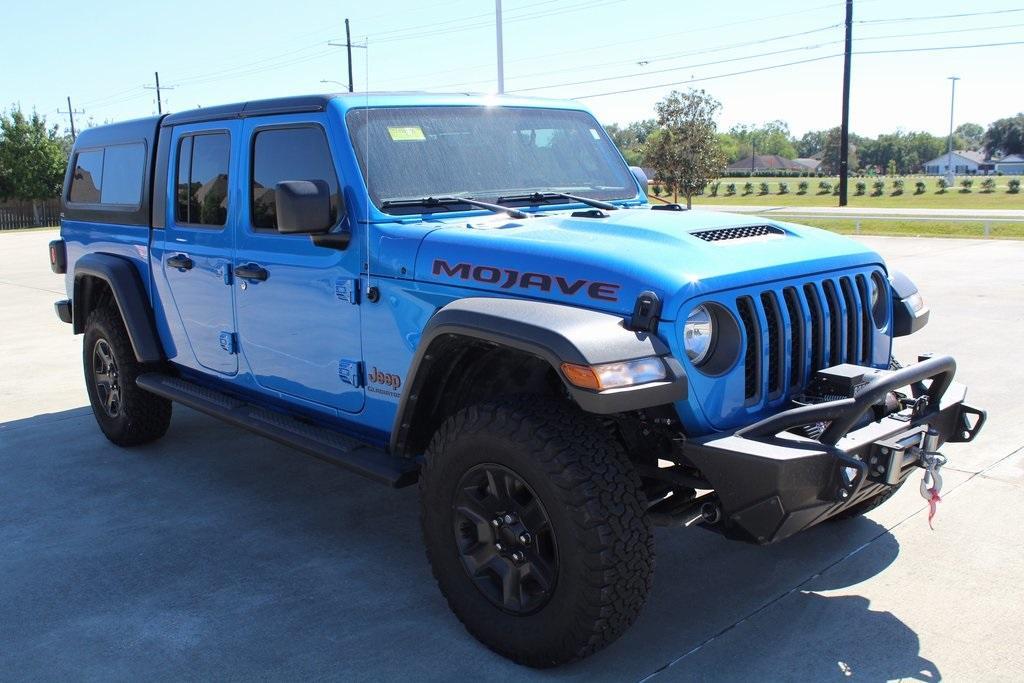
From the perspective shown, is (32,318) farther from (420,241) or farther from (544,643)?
(544,643)

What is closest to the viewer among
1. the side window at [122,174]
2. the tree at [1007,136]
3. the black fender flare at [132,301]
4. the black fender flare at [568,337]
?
the black fender flare at [568,337]

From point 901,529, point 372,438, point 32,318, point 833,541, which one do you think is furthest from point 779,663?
point 32,318

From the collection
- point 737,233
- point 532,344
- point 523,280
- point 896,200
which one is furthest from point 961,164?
point 532,344

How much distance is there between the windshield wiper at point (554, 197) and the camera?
4198mm

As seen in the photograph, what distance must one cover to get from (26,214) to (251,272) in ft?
131

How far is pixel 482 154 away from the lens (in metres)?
4.26

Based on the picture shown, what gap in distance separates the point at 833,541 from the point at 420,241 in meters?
2.29

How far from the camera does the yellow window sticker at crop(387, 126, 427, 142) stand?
13.3 feet

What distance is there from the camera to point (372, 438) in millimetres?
4051

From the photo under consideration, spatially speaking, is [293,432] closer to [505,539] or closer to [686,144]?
[505,539]

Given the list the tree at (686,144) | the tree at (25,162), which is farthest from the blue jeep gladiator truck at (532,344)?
the tree at (25,162)

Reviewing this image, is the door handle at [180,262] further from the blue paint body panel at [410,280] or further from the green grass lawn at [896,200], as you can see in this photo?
the green grass lawn at [896,200]

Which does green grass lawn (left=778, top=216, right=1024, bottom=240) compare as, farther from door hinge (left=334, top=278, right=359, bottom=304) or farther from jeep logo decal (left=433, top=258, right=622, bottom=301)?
jeep logo decal (left=433, top=258, right=622, bottom=301)

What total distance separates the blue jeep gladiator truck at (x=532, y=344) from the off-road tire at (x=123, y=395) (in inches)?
26.0
